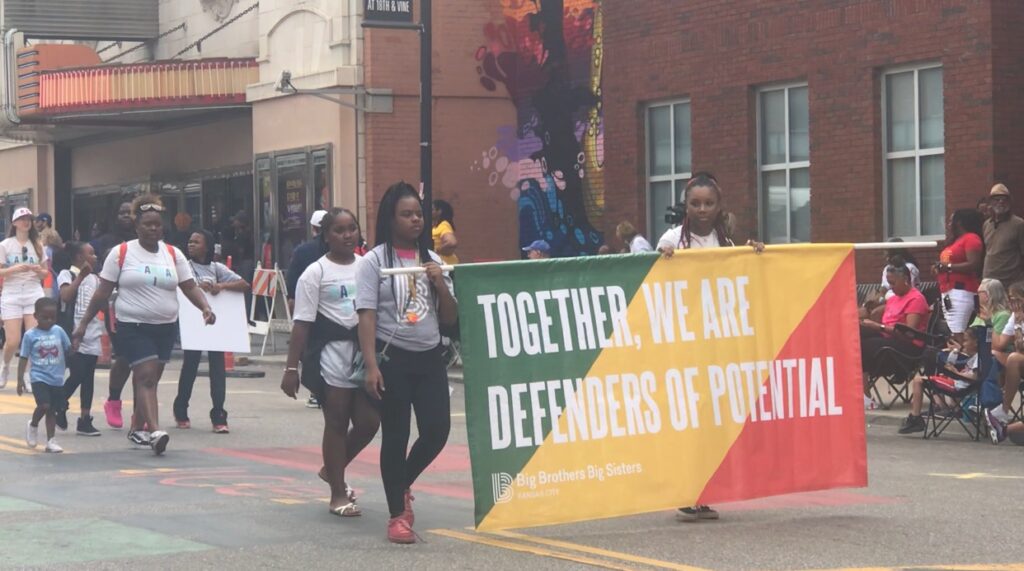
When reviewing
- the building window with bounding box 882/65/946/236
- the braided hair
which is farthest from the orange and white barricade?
the braided hair

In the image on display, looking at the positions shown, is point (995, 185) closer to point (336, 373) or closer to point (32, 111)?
point (336, 373)

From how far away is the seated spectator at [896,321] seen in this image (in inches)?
639

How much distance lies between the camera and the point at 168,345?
13406 mm

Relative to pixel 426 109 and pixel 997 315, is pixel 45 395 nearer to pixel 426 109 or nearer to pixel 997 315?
pixel 997 315

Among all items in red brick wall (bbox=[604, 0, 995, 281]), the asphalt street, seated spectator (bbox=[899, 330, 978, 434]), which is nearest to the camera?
the asphalt street

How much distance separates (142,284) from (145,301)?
0.13 metres

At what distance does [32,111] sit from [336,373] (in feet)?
79.4

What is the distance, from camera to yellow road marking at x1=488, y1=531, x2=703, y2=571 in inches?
314

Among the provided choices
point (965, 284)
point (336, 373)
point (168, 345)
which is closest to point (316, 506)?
point (336, 373)

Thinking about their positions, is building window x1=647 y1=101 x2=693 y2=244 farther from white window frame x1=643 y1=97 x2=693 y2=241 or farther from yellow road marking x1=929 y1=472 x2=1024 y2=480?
yellow road marking x1=929 y1=472 x2=1024 y2=480

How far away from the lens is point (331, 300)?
10023mm

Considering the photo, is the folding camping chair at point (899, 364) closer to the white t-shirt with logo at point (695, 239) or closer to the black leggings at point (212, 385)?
the black leggings at point (212, 385)

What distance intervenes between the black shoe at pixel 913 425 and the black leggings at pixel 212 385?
5.79m

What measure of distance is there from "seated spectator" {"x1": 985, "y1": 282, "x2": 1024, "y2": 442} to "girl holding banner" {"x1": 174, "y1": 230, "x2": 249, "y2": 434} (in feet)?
20.9
